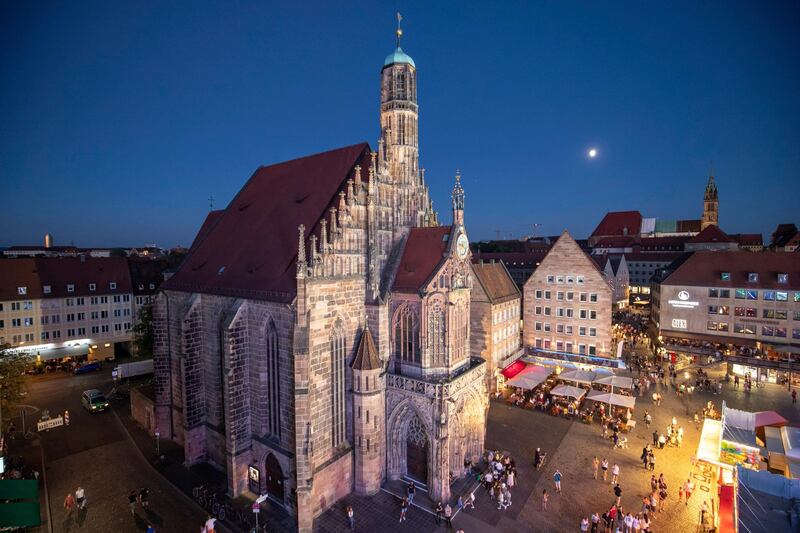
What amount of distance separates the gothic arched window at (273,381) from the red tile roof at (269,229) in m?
2.20

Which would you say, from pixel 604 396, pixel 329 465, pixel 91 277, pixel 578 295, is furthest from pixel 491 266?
pixel 91 277

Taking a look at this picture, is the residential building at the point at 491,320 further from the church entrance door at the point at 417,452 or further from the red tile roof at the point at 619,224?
the red tile roof at the point at 619,224

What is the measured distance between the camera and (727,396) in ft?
109

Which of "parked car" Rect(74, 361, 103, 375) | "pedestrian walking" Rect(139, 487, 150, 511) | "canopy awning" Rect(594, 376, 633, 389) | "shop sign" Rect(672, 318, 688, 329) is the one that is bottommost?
"pedestrian walking" Rect(139, 487, 150, 511)

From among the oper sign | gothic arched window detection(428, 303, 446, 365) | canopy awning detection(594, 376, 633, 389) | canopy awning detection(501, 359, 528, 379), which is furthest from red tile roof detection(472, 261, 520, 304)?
the oper sign

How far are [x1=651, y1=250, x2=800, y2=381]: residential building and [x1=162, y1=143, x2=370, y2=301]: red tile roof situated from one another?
41.3 metres

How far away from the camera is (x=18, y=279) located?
131 feet

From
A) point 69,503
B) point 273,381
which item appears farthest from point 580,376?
point 69,503

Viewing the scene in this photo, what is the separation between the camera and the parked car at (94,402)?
97.1ft

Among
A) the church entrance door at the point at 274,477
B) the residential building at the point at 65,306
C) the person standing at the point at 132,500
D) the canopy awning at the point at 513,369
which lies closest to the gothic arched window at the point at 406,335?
the church entrance door at the point at 274,477

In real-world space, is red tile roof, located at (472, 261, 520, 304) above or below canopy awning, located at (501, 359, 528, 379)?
above

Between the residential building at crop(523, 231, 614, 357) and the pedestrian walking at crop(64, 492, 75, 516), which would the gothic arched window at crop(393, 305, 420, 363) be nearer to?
the pedestrian walking at crop(64, 492, 75, 516)

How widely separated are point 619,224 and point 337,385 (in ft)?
378

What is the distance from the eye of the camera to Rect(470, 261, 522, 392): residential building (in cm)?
3472
